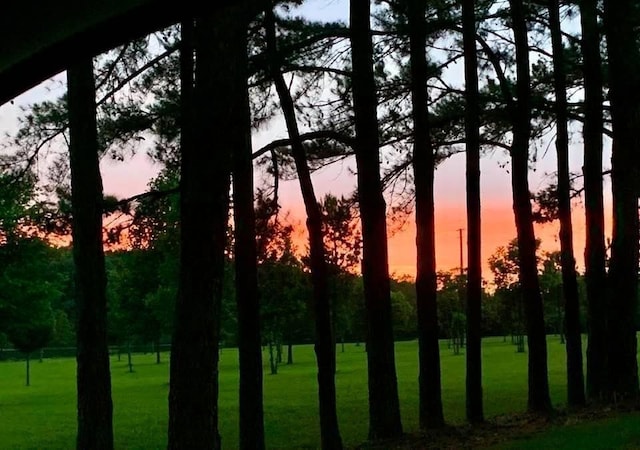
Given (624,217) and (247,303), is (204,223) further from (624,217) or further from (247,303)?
(624,217)

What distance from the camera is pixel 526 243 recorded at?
14383 millimetres

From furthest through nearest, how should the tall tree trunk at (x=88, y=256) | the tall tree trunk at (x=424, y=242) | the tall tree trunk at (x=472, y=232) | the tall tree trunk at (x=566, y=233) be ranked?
the tall tree trunk at (x=566, y=233), the tall tree trunk at (x=472, y=232), the tall tree trunk at (x=424, y=242), the tall tree trunk at (x=88, y=256)

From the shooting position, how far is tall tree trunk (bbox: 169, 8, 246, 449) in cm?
640

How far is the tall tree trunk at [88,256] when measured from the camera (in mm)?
9016

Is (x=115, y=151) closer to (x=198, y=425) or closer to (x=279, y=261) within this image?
(x=198, y=425)

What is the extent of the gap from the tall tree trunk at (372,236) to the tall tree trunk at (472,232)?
2.39 meters

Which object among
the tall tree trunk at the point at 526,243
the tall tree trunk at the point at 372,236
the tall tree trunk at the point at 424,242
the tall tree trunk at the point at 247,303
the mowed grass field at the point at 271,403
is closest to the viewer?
the tall tree trunk at the point at 247,303

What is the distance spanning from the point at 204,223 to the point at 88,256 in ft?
10.6

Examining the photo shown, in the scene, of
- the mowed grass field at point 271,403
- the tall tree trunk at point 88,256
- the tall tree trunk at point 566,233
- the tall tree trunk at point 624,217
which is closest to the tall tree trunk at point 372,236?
the mowed grass field at point 271,403

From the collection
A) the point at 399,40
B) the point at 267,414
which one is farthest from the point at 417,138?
the point at 267,414

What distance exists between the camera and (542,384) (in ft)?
46.3

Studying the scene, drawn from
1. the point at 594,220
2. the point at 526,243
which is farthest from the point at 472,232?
the point at 594,220

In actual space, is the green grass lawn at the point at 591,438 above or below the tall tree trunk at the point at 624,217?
below

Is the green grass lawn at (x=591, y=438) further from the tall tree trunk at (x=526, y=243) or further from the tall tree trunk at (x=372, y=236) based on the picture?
the tall tree trunk at (x=526, y=243)
